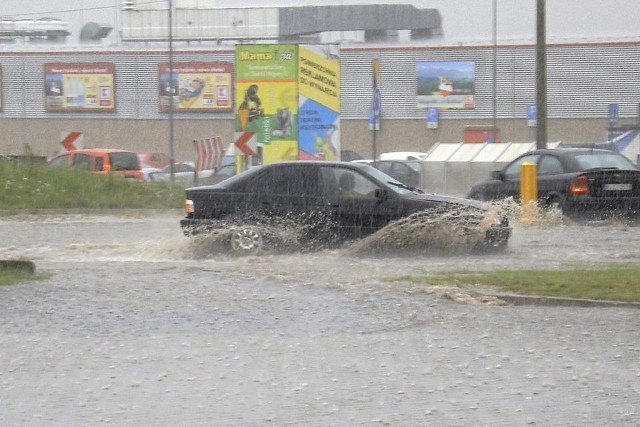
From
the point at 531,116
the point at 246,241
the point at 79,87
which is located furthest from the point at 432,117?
the point at 246,241

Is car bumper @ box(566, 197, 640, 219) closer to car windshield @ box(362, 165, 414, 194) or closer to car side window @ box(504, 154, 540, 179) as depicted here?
car side window @ box(504, 154, 540, 179)

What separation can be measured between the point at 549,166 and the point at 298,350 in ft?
A: 43.9

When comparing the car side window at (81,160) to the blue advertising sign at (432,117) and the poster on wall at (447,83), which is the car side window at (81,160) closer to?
the poster on wall at (447,83)

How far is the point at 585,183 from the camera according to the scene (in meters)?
20.3

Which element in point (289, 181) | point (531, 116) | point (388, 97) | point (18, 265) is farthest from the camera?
point (388, 97)

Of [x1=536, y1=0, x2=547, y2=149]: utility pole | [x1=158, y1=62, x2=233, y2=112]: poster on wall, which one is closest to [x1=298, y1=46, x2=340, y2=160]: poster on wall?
[x1=536, y1=0, x2=547, y2=149]: utility pole

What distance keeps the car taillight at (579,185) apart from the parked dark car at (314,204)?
14.9 ft

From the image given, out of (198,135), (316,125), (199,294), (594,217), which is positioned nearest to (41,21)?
(198,135)

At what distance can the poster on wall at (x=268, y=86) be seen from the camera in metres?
34.0

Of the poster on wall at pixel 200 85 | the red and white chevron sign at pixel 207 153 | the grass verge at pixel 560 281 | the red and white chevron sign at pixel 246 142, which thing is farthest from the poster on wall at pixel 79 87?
the grass verge at pixel 560 281

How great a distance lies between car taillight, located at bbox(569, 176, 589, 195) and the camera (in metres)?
20.3

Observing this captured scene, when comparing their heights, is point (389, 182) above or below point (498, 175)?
above

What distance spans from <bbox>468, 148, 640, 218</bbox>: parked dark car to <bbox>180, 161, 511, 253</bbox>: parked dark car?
15.0 ft

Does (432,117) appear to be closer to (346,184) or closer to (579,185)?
(579,185)
